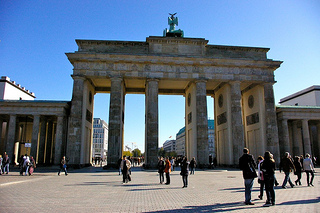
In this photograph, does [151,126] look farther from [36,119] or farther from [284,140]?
[284,140]

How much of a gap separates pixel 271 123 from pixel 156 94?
1523cm

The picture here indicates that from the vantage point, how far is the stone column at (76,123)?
2917 centimetres

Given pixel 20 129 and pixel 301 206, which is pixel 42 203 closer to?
pixel 301 206

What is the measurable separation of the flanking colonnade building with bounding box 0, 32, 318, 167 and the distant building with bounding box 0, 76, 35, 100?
464 inches

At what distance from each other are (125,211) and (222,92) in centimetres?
3053

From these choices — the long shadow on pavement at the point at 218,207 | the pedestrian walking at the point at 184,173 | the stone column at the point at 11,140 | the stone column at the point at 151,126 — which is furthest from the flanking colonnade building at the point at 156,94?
the long shadow on pavement at the point at 218,207

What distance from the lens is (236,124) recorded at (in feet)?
102

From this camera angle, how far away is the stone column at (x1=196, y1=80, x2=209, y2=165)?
30047 mm

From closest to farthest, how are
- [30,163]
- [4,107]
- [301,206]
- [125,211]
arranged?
[125,211] < [301,206] < [30,163] < [4,107]

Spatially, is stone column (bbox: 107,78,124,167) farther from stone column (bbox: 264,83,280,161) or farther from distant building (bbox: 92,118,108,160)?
distant building (bbox: 92,118,108,160)

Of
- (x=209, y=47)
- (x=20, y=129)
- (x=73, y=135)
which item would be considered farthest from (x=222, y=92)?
(x=20, y=129)

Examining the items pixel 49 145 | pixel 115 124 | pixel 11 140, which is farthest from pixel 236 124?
pixel 11 140

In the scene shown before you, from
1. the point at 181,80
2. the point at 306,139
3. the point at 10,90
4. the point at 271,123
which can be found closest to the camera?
the point at 271,123

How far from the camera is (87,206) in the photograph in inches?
320
